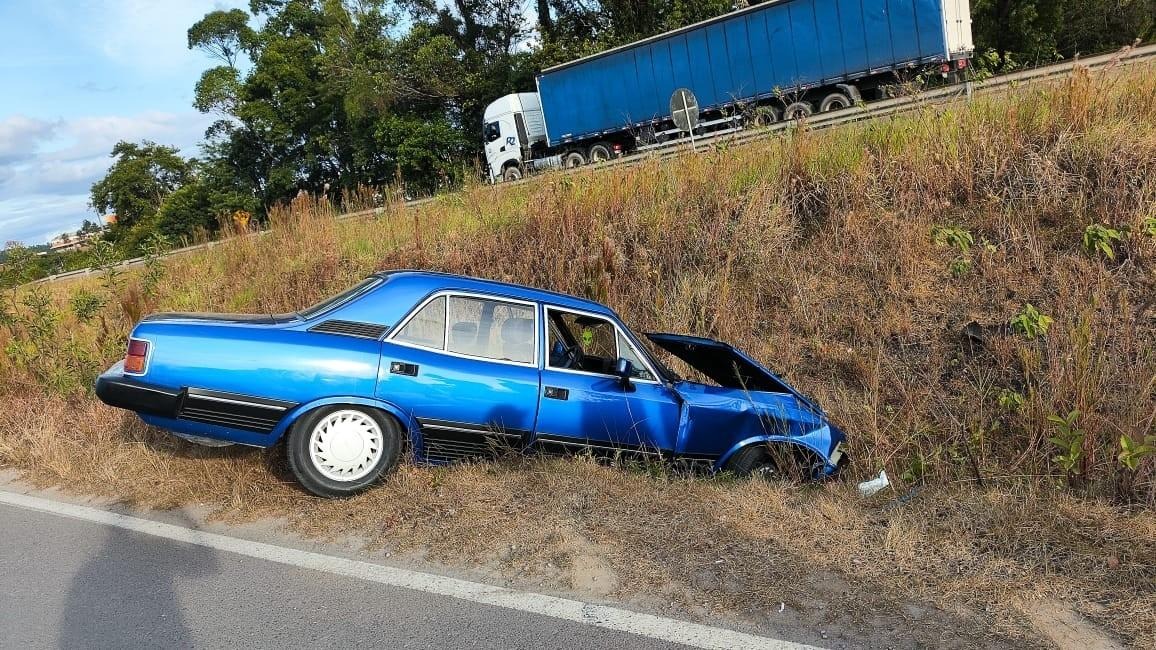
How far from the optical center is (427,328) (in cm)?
466

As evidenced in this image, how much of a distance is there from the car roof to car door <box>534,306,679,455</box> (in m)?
0.08

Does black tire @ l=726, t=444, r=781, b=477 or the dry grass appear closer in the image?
the dry grass

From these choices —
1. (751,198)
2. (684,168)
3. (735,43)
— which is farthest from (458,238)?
(735,43)

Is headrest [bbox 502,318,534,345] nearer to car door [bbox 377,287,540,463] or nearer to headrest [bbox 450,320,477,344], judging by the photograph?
car door [bbox 377,287,540,463]

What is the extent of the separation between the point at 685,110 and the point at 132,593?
8290 mm

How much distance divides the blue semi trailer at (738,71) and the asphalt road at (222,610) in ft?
38.4

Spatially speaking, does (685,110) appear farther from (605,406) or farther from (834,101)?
(834,101)

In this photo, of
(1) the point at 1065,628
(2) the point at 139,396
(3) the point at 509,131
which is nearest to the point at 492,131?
(3) the point at 509,131

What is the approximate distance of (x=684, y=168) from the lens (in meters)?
8.50

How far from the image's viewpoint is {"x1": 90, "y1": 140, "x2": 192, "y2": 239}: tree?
1909 inches

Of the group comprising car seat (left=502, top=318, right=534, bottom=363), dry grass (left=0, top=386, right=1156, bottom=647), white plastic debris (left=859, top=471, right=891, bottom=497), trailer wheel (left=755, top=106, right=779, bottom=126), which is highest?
trailer wheel (left=755, top=106, right=779, bottom=126)

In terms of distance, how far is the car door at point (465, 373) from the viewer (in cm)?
448

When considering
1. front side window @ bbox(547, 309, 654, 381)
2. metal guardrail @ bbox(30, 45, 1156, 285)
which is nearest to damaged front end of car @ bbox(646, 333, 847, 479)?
front side window @ bbox(547, 309, 654, 381)

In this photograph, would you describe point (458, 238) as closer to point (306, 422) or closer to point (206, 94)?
point (306, 422)
